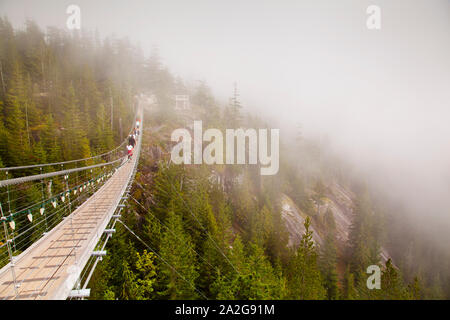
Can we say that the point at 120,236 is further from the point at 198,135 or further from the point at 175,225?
the point at 198,135

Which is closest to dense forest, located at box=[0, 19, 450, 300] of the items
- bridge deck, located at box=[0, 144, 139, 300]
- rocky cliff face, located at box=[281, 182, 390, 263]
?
rocky cliff face, located at box=[281, 182, 390, 263]

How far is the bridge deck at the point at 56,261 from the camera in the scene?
3.91m

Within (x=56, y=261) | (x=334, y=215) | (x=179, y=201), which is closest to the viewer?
(x=56, y=261)

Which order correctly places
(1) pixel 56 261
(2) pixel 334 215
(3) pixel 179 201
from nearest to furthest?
1. (1) pixel 56 261
2. (3) pixel 179 201
3. (2) pixel 334 215

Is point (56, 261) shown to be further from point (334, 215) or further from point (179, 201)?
point (334, 215)

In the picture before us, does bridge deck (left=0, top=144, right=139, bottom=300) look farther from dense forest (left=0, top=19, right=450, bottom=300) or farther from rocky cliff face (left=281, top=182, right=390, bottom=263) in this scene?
rocky cliff face (left=281, top=182, right=390, bottom=263)

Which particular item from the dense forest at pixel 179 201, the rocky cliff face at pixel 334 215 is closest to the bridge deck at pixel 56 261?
the dense forest at pixel 179 201

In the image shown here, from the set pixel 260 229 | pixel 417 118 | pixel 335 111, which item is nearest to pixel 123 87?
pixel 260 229

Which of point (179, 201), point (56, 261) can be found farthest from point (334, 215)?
point (56, 261)

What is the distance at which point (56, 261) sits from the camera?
187 inches

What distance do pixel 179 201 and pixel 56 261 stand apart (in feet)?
46.2

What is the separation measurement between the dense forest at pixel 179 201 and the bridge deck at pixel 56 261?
2129 mm

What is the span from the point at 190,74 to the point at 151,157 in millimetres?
53297

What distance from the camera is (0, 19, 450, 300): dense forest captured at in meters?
13.1
